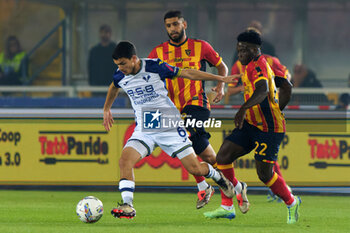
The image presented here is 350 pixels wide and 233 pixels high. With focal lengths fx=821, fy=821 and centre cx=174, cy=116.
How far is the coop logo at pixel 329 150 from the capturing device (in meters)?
11.4

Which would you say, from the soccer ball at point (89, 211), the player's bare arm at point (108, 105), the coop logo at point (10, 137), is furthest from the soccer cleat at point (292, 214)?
the coop logo at point (10, 137)

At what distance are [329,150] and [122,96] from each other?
11.9 feet

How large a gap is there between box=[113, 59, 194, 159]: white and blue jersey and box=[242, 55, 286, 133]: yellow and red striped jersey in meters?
0.70

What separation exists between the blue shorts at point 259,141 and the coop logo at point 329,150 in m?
3.22

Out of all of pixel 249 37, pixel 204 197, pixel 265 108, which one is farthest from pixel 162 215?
pixel 249 37

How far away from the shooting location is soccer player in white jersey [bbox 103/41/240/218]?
8.02 m

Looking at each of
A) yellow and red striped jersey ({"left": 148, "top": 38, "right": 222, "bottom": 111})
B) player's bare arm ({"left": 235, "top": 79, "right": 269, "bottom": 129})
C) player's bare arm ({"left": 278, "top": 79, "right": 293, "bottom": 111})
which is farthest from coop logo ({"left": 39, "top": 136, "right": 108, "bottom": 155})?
player's bare arm ({"left": 235, "top": 79, "right": 269, "bottom": 129})

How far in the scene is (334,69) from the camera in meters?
14.0

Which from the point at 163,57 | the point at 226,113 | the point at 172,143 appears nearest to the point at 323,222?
the point at 172,143

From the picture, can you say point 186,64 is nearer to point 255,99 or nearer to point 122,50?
point 122,50

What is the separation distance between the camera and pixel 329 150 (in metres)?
11.4

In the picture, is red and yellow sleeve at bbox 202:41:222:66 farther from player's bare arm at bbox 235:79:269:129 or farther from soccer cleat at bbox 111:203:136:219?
soccer cleat at bbox 111:203:136:219

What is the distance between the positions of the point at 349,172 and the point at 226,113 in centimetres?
189

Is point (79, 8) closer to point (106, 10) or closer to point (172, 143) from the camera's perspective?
point (106, 10)
